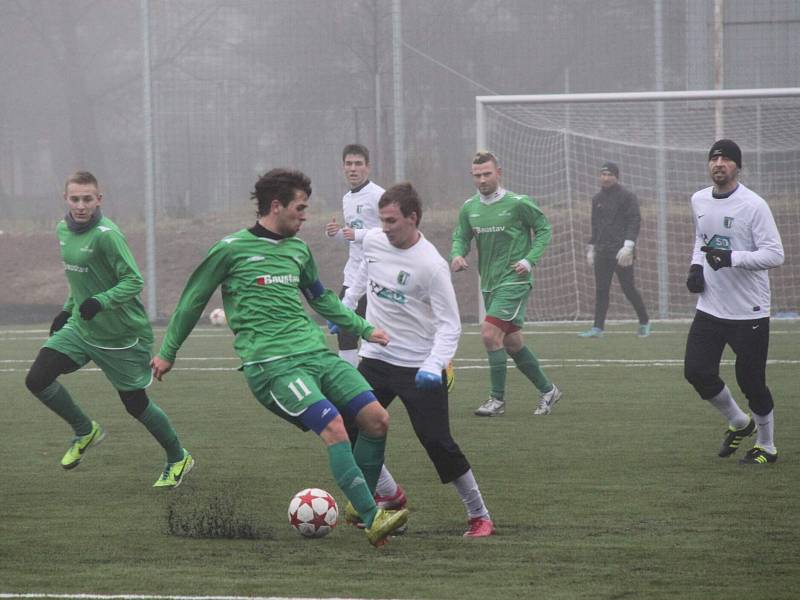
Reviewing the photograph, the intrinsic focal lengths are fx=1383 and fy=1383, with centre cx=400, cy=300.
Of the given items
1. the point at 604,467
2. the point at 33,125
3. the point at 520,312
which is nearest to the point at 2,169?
the point at 33,125

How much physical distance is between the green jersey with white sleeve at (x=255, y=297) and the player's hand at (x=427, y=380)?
1.26 ft

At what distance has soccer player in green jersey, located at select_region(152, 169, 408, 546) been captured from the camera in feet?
21.0

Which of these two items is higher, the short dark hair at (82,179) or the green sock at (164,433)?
the short dark hair at (82,179)

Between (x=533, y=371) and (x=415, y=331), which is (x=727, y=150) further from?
(x=533, y=371)

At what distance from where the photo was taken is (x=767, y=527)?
21.8 feet

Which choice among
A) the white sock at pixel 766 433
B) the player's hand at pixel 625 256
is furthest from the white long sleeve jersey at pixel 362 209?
the player's hand at pixel 625 256

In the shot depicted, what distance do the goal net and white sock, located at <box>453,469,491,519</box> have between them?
1385 cm

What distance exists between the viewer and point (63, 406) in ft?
28.5

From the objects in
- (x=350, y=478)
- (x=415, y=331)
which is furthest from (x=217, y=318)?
(x=350, y=478)

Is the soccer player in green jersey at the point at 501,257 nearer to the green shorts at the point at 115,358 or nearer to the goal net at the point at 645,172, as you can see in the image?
the green shorts at the point at 115,358

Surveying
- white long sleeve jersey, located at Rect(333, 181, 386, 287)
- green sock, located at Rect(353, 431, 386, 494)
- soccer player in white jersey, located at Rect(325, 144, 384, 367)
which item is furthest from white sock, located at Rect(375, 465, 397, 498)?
white long sleeve jersey, located at Rect(333, 181, 386, 287)

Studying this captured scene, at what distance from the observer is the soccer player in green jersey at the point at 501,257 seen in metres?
11.0

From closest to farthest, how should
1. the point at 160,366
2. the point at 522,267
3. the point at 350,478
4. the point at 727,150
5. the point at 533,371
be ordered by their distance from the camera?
the point at 350,478 < the point at 160,366 < the point at 727,150 < the point at 522,267 < the point at 533,371

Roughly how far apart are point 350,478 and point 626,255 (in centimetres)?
1150
